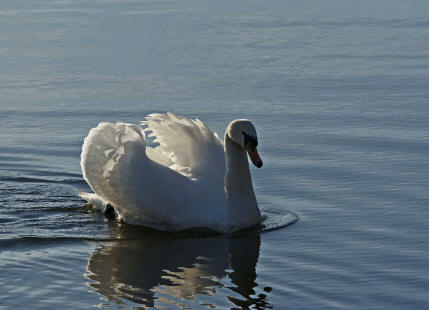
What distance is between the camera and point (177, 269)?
8.48 meters

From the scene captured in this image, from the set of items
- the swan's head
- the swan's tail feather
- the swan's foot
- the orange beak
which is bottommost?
the swan's foot

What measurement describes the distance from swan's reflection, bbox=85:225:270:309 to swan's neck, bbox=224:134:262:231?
0.19 m

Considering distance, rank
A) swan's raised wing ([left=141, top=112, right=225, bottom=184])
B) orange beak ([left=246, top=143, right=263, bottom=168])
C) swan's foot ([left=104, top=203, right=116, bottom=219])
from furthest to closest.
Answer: swan's foot ([left=104, top=203, right=116, bottom=219]) → swan's raised wing ([left=141, top=112, right=225, bottom=184]) → orange beak ([left=246, top=143, right=263, bottom=168])

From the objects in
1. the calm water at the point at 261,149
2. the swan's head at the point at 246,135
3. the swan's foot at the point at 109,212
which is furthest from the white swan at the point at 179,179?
the calm water at the point at 261,149

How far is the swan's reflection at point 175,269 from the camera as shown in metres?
7.76

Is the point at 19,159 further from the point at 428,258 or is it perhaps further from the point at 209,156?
the point at 428,258

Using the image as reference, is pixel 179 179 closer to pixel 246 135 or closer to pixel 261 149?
pixel 246 135

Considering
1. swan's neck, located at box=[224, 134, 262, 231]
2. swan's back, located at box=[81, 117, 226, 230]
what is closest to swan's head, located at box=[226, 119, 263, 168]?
swan's neck, located at box=[224, 134, 262, 231]

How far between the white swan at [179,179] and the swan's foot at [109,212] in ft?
0.36

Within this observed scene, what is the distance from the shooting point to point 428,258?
28.2 feet

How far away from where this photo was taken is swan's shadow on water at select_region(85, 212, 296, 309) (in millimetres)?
7715

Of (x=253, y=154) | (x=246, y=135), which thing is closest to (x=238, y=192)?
(x=253, y=154)

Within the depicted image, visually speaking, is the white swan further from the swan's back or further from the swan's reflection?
the swan's reflection

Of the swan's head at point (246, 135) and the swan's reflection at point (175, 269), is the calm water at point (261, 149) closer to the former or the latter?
the swan's reflection at point (175, 269)
